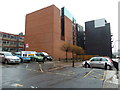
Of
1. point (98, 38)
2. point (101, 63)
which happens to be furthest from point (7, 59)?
point (98, 38)

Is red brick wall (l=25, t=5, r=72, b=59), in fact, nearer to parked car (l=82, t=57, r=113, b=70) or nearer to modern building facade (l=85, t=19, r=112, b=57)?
modern building facade (l=85, t=19, r=112, b=57)

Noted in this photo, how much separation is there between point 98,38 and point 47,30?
84.3 ft

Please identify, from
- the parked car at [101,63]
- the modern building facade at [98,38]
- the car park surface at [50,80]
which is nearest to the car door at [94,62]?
the parked car at [101,63]

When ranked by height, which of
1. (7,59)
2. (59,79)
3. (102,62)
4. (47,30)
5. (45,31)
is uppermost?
(47,30)

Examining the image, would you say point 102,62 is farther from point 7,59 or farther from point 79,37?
point 79,37

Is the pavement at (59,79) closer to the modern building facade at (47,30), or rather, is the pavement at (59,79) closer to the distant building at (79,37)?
the modern building facade at (47,30)

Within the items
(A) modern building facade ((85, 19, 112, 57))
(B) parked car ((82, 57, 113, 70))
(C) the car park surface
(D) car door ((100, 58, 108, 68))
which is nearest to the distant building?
(A) modern building facade ((85, 19, 112, 57))

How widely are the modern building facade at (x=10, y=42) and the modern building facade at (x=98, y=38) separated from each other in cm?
3394

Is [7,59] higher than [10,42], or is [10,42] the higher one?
[10,42]

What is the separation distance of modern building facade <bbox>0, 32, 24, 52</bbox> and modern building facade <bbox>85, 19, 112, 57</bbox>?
33938mm

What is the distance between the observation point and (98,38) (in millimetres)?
46875

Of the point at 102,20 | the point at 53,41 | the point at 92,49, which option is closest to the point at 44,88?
the point at 53,41

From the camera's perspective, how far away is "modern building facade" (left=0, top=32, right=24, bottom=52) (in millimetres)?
44716

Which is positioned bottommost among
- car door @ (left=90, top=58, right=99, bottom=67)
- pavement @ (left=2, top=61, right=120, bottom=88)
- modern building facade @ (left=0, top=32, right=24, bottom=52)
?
pavement @ (left=2, top=61, right=120, bottom=88)
